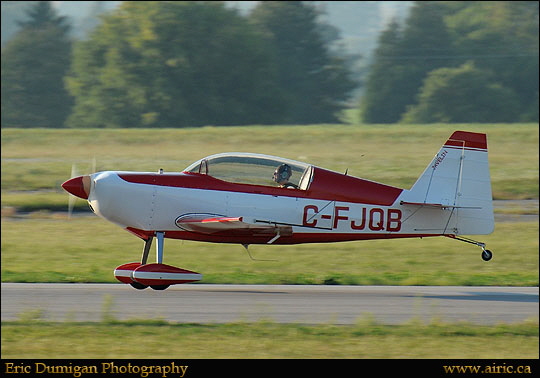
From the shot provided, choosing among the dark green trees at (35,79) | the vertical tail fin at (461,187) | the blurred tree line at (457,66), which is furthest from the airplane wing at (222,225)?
the dark green trees at (35,79)

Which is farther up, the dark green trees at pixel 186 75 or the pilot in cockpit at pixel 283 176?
the dark green trees at pixel 186 75

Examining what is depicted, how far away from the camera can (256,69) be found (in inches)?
2087

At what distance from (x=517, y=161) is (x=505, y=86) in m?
27.3

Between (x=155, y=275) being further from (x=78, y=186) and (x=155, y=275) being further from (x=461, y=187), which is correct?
(x=461, y=187)

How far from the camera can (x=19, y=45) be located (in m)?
63.1

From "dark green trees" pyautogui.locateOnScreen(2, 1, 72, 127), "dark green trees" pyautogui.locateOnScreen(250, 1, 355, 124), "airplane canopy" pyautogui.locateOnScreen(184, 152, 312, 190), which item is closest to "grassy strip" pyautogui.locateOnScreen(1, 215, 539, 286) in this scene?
"airplane canopy" pyautogui.locateOnScreen(184, 152, 312, 190)

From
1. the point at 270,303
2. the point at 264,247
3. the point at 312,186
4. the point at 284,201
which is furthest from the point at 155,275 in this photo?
the point at 264,247

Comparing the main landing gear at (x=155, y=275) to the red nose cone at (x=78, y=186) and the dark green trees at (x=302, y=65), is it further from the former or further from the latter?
the dark green trees at (x=302, y=65)

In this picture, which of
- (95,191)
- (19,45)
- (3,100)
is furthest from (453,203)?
(19,45)

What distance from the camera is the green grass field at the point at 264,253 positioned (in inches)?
363

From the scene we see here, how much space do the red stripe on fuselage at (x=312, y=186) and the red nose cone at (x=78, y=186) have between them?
54 cm

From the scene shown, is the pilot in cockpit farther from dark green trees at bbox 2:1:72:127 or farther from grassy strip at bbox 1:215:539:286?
dark green trees at bbox 2:1:72:127
